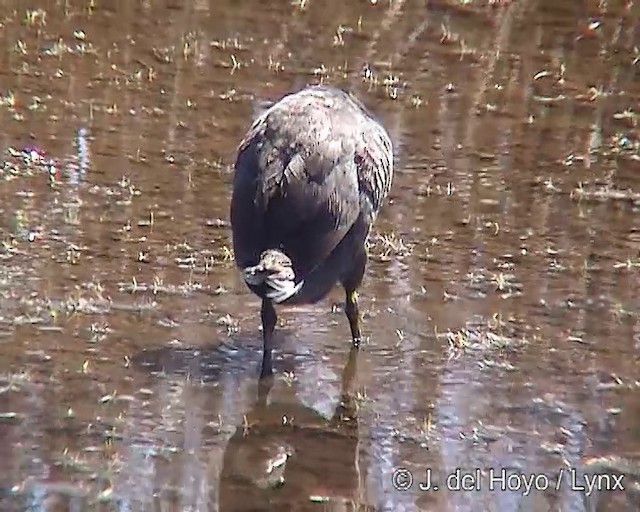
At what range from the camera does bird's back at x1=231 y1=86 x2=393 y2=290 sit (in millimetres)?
6012

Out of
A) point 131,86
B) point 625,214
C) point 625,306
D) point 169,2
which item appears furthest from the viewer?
point 169,2

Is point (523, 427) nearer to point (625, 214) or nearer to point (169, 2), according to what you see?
point (625, 214)

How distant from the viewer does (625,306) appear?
7.25 meters

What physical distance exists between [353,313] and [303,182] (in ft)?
3.25

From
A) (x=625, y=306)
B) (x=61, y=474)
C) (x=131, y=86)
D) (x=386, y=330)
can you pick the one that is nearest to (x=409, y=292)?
(x=386, y=330)

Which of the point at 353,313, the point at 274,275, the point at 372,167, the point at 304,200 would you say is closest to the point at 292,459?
the point at 274,275

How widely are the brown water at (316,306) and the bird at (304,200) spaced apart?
1.59 feet

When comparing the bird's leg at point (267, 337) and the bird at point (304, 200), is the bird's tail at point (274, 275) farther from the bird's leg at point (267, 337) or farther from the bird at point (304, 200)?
the bird's leg at point (267, 337)

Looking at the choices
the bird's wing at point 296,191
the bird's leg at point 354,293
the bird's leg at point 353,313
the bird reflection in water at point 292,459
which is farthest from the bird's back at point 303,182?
the bird reflection in water at point 292,459

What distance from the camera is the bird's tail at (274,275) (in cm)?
584

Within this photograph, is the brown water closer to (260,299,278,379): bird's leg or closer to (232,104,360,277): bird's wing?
(260,299,278,379): bird's leg

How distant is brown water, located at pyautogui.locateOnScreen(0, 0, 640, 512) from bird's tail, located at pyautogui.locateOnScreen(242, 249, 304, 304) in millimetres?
596

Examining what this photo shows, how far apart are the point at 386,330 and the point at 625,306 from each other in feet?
4.36

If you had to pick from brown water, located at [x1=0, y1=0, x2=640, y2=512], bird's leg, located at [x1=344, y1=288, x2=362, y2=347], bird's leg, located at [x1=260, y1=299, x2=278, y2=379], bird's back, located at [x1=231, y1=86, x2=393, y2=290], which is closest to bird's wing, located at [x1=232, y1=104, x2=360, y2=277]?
bird's back, located at [x1=231, y1=86, x2=393, y2=290]
